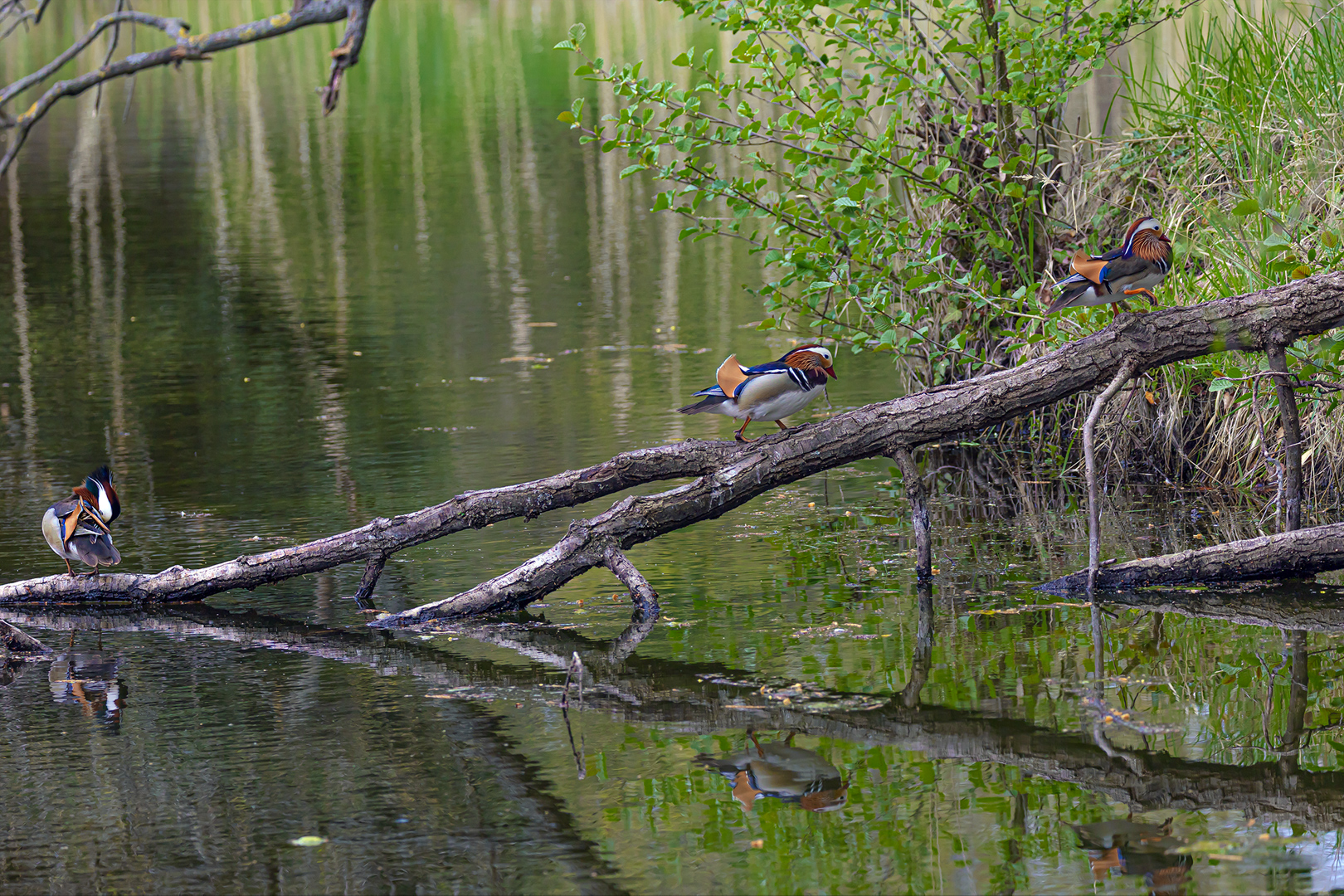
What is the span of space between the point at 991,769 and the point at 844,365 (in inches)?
328

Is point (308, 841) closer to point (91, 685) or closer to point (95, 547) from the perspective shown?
point (91, 685)

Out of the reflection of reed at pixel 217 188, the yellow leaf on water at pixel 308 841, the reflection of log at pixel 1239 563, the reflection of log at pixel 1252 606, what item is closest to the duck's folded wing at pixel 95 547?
the yellow leaf on water at pixel 308 841

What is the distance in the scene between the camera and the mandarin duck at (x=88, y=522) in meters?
7.56

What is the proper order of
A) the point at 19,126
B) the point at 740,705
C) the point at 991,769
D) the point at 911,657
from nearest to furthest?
1. the point at 991,769
2. the point at 740,705
3. the point at 911,657
4. the point at 19,126

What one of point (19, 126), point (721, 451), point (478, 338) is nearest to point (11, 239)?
point (478, 338)

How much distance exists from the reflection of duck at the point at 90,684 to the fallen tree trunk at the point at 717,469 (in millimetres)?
818

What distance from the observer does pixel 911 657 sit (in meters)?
6.74

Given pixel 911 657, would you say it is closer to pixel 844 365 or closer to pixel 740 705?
pixel 740 705

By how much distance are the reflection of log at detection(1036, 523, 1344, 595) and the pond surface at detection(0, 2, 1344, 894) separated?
102 millimetres

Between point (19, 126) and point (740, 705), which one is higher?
point (19, 126)

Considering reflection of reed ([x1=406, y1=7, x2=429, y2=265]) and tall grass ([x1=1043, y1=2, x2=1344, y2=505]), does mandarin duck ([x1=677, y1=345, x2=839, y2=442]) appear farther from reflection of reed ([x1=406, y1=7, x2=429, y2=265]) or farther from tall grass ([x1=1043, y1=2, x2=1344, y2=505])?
reflection of reed ([x1=406, y1=7, x2=429, y2=265])

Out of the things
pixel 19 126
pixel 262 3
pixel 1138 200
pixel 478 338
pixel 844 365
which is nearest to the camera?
pixel 19 126

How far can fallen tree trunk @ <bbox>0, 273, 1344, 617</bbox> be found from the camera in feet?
23.3

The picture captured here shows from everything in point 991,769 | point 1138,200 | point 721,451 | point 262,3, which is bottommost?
point 991,769
